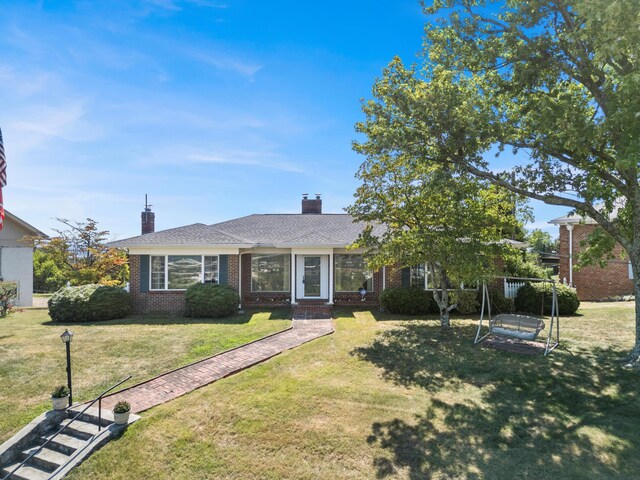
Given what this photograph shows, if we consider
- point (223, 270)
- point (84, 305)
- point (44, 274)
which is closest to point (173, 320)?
point (223, 270)

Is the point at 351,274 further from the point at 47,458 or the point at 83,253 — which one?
the point at 83,253

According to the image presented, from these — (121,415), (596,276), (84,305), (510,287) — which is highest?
(596,276)

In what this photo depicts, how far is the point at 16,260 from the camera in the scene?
813 inches

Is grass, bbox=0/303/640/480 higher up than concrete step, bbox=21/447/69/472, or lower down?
higher up

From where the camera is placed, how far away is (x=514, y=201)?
455 inches

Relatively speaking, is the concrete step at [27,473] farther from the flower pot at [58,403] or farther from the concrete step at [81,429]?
the flower pot at [58,403]

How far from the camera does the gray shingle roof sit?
15.5 metres

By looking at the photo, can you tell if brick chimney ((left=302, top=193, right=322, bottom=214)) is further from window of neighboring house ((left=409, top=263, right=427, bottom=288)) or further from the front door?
window of neighboring house ((left=409, top=263, right=427, bottom=288))

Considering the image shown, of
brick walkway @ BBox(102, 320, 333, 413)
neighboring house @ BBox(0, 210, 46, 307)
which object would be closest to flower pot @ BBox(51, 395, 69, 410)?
brick walkway @ BBox(102, 320, 333, 413)

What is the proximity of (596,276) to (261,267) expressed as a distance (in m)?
18.0

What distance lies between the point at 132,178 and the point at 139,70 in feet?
28.5

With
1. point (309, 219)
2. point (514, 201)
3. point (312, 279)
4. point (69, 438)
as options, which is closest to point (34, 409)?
point (69, 438)

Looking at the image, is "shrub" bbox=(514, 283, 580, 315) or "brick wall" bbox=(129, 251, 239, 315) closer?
"shrub" bbox=(514, 283, 580, 315)

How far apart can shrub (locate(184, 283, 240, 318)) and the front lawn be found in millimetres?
509
